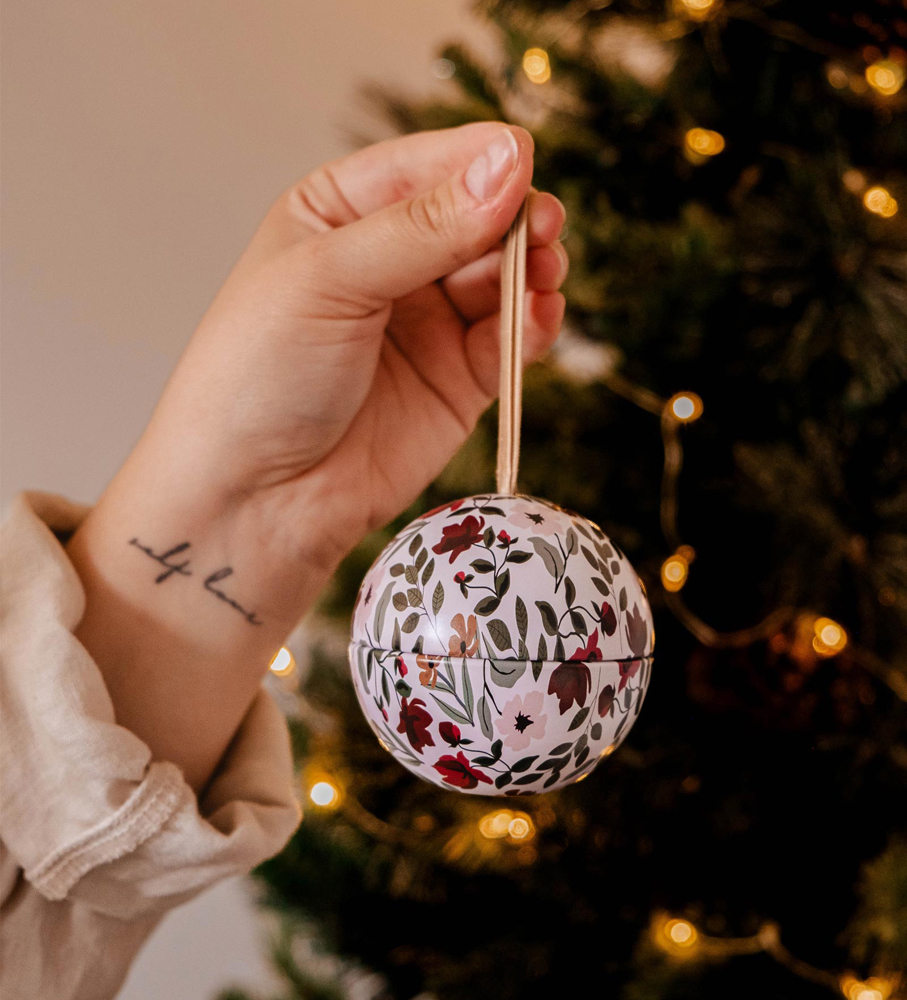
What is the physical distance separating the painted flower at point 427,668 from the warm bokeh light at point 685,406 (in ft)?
1.72

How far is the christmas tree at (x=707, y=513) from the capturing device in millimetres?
792

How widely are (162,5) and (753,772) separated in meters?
A: 1.22

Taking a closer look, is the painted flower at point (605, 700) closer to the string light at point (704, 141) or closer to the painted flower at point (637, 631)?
the painted flower at point (637, 631)

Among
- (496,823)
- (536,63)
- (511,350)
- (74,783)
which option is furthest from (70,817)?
(536,63)

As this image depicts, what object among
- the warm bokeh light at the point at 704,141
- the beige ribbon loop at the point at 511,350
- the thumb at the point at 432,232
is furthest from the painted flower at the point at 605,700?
the warm bokeh light at the point at 704,141

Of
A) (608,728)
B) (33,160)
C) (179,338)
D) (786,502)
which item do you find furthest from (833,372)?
(33,160)

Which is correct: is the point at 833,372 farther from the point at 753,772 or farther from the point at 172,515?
the point at 172,515

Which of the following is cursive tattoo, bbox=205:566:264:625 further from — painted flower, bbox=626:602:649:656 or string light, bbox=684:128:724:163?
string light, bbox=684:128:724:163

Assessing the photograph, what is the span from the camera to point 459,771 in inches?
16.9

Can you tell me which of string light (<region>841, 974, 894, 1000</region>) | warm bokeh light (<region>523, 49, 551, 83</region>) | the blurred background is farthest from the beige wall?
string light (<region>841, 974, 894, 1000</region>)

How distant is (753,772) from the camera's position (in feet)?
2.85

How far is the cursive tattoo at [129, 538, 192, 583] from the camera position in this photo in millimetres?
605

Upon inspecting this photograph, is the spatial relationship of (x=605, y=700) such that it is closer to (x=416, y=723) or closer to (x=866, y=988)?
(x=416, y=723)

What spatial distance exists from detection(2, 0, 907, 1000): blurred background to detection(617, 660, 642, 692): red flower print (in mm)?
391
